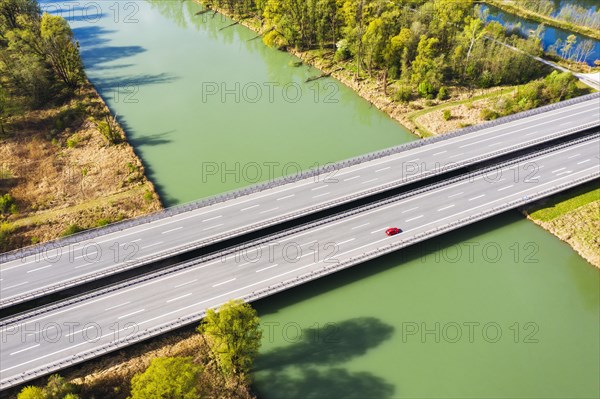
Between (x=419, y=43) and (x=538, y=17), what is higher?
(x=538, y=17)

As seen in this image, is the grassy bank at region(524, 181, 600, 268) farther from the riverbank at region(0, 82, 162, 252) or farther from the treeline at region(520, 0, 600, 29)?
the treeline at region(520, 0, 600, 29)

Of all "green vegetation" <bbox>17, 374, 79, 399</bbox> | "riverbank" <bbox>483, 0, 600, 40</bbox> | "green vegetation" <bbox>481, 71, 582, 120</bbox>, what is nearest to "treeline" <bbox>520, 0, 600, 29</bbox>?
"riverbank" <bbox>483, 0, 600, 40</bbox>

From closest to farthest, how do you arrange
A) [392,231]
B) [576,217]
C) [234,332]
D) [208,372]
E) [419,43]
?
1. [234,332]
2. [208,372]
3. [392,231]
4. [576,217]
5. [419,43]

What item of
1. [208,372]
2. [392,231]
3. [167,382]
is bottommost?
[208,372]

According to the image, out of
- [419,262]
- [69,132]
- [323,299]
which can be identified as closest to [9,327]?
[323,299]

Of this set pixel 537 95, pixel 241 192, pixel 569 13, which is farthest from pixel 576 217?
pixel 569 13

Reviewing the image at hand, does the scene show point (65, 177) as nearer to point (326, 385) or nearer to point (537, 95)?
point (326, 385)

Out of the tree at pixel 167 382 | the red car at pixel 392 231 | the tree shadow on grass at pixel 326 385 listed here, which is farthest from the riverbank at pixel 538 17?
the tree at pixel 167 382

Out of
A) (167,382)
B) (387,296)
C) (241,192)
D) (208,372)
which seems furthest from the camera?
(241,192)
